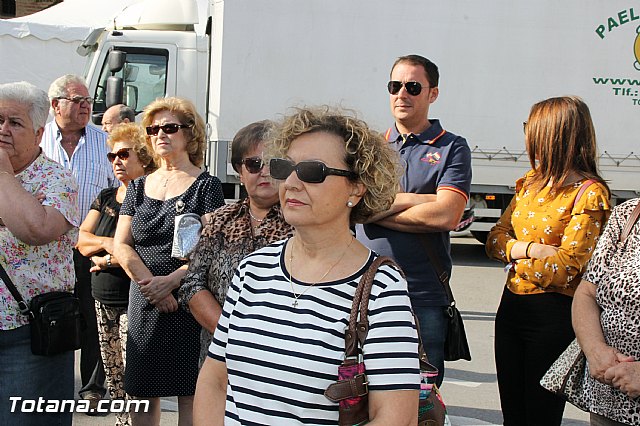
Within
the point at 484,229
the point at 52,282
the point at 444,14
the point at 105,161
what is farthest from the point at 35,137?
the point at 484,229

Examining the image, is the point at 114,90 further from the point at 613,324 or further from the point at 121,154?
the point at 613,324

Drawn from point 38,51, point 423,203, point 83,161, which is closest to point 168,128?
point 423,203

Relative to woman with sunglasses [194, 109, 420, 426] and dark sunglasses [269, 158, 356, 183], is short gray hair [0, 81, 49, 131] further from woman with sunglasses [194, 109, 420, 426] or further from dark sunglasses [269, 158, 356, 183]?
dark sunglasses [269, 158, 356, 183]

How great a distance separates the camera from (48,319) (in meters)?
3.36

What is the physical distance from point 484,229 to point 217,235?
971cm

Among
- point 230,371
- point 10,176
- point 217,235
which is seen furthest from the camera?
point 217,235

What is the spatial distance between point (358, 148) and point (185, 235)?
1.63 m

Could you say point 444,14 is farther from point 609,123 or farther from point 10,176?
point 10,176

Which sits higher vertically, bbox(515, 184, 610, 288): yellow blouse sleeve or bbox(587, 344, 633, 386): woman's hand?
bbox(515, 184, 610, 288): yellow blouse sleeve

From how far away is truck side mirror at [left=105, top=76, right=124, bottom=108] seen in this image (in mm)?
10438

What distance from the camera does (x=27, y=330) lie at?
342 cm

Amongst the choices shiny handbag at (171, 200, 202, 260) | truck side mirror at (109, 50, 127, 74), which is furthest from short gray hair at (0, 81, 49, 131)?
truck side mirror at (109, 50, 127, 74)

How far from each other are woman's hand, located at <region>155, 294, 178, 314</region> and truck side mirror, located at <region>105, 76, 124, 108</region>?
6.79m

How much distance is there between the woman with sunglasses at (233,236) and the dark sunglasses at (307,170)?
41.3 inches
